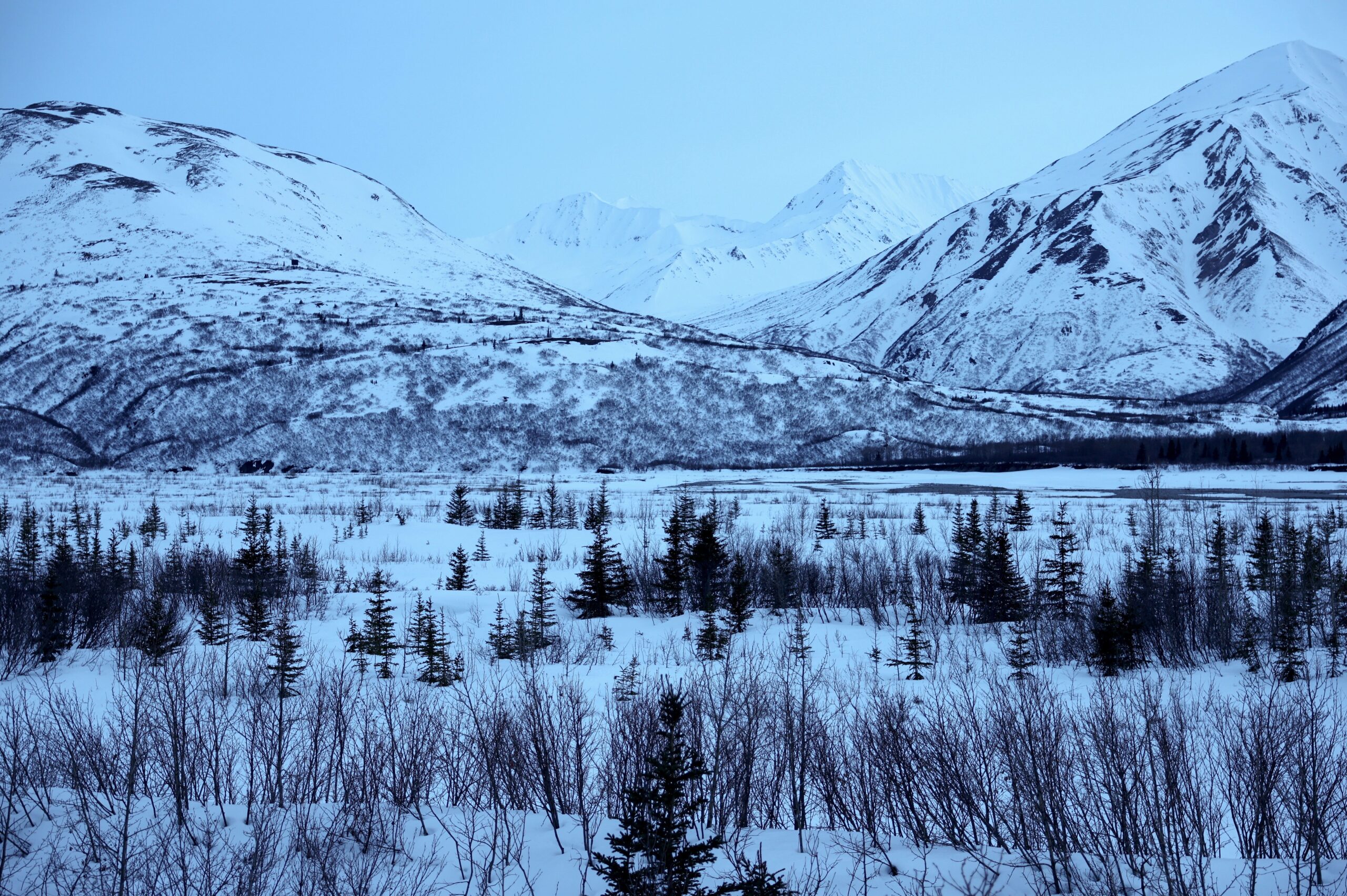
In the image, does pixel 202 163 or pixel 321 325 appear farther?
pixel 202 163

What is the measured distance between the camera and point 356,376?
8381 centimetres

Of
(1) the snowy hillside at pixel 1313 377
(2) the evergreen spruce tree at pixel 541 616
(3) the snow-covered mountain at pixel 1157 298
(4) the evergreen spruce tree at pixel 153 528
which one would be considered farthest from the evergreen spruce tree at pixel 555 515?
(3) the snow-covered mountain at pixel 1157 298

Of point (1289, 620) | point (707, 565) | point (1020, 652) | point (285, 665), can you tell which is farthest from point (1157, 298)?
point (285, 665)

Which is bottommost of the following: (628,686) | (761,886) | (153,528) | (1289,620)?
(628,686)

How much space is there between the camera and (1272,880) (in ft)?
16.8

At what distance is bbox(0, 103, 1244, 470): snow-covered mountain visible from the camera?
7450cm

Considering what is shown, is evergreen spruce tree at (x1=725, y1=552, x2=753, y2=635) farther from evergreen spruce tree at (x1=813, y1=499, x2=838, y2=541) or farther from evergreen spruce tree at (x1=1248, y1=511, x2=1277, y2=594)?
evergreen spruce tree at (x1=1248, y1=511, x2=1277, y2=594)

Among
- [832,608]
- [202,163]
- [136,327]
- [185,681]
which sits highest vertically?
[202,163]

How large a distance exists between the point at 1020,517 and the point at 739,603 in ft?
50.4

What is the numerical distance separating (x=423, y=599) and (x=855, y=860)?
14.4 metres

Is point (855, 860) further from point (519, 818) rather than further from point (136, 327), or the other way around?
point (136, 327)

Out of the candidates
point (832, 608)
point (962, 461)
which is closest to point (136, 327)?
point (962, 461)

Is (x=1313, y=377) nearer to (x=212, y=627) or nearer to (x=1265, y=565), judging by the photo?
(x=1265, y=565)

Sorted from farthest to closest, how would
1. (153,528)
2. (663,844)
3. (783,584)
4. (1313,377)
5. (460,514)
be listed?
1. (1313,377)
2. (460,514)
3. (153,528)
4. (783,584)
5. (663,844)
